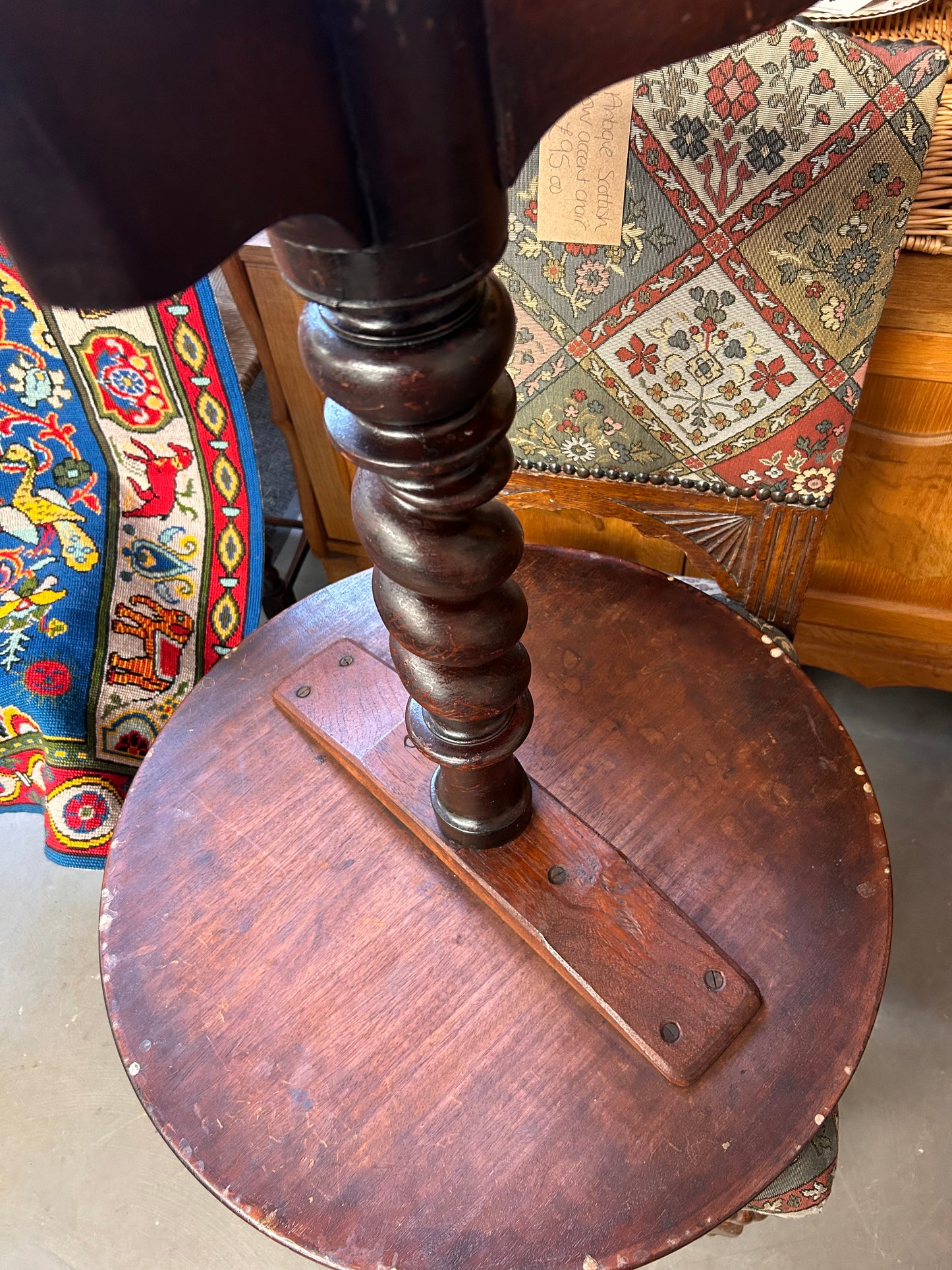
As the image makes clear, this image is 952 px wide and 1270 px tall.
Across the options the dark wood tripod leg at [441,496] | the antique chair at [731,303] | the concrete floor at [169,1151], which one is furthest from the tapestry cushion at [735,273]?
the concrete floor at [169,1151]

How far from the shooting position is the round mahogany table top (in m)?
0.54

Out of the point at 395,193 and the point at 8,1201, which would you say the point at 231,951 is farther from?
the point at 8,1201

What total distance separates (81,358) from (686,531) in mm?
661

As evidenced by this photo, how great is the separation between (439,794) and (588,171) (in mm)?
453

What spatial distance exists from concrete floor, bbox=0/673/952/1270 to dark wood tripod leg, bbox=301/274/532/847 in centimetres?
83

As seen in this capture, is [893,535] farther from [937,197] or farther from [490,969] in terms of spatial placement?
[490,969]

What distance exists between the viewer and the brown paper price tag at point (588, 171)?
0.61 metres

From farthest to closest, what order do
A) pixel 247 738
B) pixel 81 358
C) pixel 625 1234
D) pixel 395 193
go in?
1. pixel 81 358
2. pixel 247 738
3. pixel 625 1234
4. pixel 395 193

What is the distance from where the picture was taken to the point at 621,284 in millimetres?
690

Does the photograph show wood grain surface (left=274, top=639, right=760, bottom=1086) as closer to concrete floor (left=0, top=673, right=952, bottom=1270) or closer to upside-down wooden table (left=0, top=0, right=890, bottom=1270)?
upside-down wooden table (left=0, top=0, right=890, bottom=1270)

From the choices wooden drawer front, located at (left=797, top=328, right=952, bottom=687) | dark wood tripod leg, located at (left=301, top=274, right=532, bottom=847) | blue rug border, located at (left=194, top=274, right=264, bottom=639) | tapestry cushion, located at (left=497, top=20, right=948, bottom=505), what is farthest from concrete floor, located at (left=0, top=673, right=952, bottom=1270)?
dark wood tripod leg, located at (left=301, top=274, right=532, bottom=847)

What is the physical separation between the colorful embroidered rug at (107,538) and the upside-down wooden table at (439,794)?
200 mm

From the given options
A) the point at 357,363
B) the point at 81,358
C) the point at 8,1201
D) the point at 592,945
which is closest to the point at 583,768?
the point at 592,945

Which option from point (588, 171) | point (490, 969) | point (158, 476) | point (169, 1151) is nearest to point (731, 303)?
point (588, 171)
